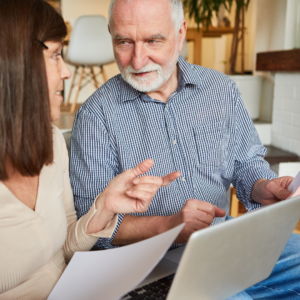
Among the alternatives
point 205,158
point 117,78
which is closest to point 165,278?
point 205,158

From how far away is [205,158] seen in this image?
1.28 meters

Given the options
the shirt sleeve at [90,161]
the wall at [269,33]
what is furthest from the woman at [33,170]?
the wall at [269,33]

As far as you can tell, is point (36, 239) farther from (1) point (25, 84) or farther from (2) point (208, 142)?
(2) point (208, 142)

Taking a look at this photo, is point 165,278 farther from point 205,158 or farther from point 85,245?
point 205,158

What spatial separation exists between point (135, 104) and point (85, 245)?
0.51 m

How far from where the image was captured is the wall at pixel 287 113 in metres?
2.36

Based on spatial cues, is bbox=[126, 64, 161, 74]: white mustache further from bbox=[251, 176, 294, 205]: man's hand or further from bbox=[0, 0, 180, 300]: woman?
bbox=[251, 176, 294, 205]: man's hand

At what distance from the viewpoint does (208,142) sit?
1.30 meters

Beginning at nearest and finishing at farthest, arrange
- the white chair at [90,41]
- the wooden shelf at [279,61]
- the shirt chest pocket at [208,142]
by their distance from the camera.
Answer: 1. the shirt chest pocket at [208,142]
2. the wooden shelf at [279,61]
3. the white chair at [90,41]

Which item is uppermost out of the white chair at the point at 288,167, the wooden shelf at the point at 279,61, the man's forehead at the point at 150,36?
the man's forehead at the point at 150,36

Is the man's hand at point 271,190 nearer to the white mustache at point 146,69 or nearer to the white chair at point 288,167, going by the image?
the white mustache at point 146,69

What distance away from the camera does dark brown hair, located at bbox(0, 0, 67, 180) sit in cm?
71

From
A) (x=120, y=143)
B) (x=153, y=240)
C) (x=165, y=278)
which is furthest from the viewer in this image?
(x=120, y=143)

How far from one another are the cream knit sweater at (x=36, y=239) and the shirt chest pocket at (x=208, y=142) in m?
0.47
